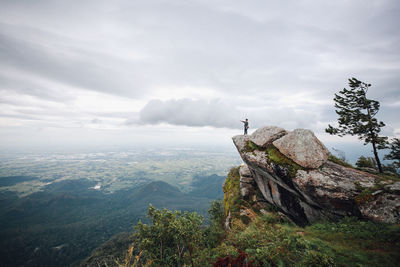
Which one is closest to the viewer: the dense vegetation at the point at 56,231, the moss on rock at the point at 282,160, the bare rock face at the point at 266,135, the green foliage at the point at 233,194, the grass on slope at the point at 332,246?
the grass on slope at the point at 332,246

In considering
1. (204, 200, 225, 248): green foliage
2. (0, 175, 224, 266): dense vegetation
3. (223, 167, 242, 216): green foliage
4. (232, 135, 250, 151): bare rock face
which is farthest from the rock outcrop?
(0, 175, 224, 266): dense vegetation

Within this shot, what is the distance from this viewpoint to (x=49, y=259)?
114188mm

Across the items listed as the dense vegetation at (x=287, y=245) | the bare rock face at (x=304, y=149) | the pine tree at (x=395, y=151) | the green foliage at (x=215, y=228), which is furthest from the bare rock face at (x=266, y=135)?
the pine tree at (x=395, y=151)

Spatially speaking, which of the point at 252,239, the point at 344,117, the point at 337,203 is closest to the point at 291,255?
the point at 252,239

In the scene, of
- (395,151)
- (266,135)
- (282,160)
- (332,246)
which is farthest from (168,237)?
(395,151)

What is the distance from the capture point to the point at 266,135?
1730cm

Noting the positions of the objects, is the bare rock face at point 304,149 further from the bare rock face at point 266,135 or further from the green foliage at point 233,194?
the green foliage at point 233,194

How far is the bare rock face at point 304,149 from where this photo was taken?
13.4 m

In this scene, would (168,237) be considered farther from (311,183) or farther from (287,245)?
(311,183)

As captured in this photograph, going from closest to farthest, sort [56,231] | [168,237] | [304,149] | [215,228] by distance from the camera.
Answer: [304,149]
[168,237]
[215,228]
[56,231]

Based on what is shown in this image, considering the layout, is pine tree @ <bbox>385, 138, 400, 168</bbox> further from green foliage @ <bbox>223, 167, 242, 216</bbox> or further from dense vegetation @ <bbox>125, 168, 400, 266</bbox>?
green foliage @ <bbox>223, 167, 242, 216</bbox>

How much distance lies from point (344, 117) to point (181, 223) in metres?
23.1

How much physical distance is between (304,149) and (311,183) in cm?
312

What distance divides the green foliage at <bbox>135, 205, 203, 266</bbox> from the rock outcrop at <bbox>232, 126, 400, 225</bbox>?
9.13 metres
